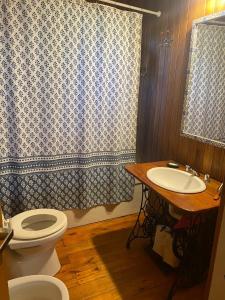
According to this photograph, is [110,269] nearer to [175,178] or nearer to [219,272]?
[175,178]

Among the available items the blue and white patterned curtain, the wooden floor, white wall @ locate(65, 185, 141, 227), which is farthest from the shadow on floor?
the blue and white patterned curtain

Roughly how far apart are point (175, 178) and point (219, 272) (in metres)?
0.85

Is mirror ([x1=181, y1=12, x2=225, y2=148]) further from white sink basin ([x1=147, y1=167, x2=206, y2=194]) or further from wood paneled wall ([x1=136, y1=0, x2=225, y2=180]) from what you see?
white sink basin ([x1=147, y1=167, x2=206, y2=194])

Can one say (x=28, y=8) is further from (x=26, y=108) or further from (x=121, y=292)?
(x=121, y=292)

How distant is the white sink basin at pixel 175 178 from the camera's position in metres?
1.65

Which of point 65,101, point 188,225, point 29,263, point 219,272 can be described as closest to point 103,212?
point 29,263

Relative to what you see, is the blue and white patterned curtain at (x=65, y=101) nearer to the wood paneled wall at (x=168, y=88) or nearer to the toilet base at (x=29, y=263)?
the wood paneled wall at (x=168, y=88)

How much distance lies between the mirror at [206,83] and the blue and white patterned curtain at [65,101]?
1.84 feet

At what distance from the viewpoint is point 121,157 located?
234 cm

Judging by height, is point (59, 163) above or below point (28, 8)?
below

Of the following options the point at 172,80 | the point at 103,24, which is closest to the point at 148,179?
the point at 172,80

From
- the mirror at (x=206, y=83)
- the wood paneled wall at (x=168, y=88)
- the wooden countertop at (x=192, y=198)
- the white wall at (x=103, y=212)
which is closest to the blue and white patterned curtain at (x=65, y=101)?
the white wall at (x=103, y=212)

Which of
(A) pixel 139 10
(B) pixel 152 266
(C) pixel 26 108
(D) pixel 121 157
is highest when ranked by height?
(A) pixel 139 10

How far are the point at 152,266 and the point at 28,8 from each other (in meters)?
2.15
